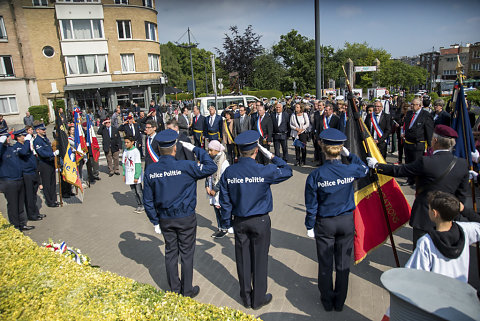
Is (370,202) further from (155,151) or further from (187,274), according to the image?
(155,151)

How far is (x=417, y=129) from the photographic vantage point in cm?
821

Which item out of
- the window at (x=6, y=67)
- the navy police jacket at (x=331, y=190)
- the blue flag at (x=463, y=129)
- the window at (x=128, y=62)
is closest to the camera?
the navy police jacket at (x=331, y=190)

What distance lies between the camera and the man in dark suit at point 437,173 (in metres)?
3.82

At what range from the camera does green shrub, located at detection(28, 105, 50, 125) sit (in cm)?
2677

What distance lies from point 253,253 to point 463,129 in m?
3.81

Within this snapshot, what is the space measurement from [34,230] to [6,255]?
4227mm

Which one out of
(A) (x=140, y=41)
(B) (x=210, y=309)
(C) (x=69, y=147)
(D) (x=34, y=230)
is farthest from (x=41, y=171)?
(A) (x=140, y=41)

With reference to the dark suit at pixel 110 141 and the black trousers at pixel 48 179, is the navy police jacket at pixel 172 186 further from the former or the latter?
the dark suit at pixel 110 141

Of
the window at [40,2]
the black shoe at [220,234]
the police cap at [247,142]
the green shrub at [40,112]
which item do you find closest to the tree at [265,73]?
the window at [40,2]

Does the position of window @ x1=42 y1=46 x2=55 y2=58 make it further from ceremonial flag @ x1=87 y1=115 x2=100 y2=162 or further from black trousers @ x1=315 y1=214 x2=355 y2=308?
black trousers @ x1=315 y1=214 x2=355 y2=308

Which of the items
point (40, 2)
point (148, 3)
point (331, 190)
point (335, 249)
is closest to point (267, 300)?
point (335, 249)

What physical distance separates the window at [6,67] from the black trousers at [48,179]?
994 inches

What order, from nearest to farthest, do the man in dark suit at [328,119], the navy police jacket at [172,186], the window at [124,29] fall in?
the navy police jacket at [172,186]
the man in dark suit at [328,119]
the window at [124,29]

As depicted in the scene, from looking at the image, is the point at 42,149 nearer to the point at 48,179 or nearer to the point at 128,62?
the point at 48,179
